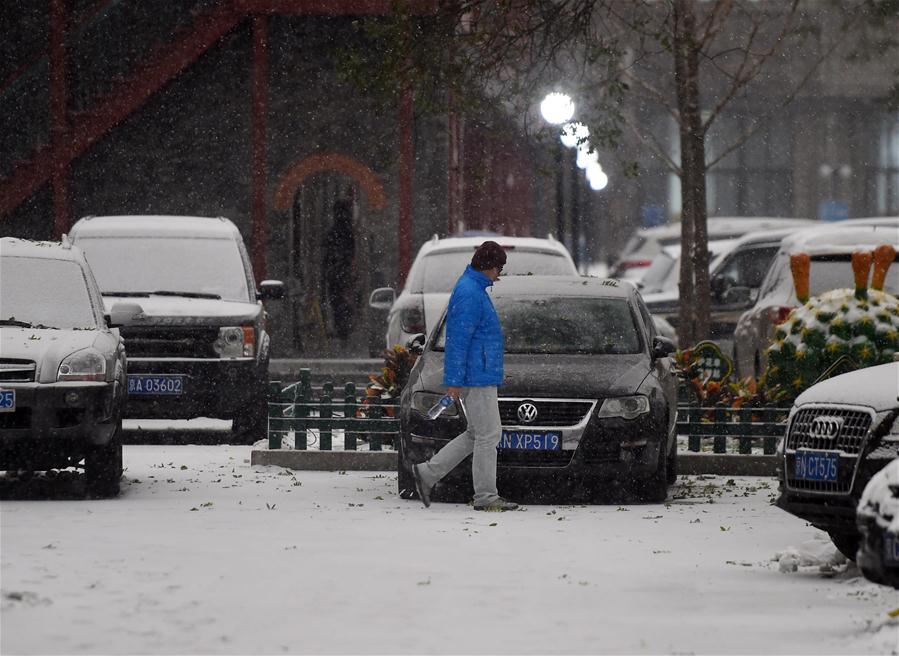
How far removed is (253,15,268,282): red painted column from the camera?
2664 cm

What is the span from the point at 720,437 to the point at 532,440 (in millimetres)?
2992

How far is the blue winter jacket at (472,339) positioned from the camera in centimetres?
1245

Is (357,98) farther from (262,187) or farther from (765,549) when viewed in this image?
(765,549)

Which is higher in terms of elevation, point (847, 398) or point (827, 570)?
point (847, 398)

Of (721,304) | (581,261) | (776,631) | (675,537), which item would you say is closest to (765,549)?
(675,537)

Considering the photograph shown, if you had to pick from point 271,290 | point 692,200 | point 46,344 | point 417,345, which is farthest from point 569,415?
point 692,200

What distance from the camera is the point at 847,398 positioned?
952cm

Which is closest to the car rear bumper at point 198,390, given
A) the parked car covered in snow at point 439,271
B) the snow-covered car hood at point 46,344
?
the parked car covered in snow at point 439,271

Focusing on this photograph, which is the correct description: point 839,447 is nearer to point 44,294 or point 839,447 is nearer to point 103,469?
point 103,469

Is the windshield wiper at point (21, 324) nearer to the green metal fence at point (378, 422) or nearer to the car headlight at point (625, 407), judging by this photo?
the green metal fence at point (378, 422)

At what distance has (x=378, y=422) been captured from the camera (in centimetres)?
1547

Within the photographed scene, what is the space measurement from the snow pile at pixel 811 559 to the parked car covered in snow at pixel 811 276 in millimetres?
7936

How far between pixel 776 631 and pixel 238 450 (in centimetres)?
942

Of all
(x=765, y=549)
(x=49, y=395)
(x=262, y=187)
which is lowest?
(x=765, y=549)
